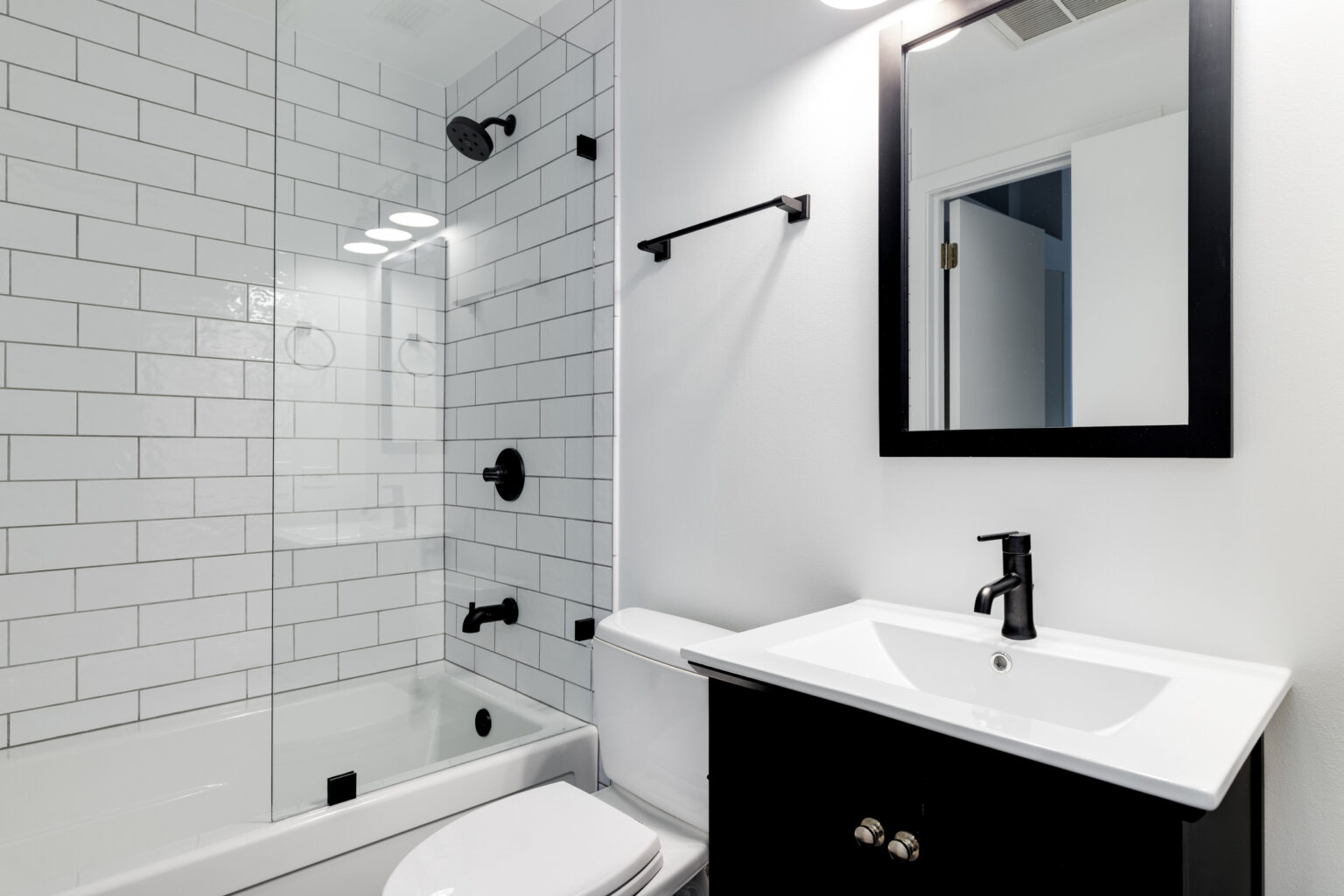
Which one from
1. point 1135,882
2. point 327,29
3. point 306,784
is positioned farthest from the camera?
point 327,29

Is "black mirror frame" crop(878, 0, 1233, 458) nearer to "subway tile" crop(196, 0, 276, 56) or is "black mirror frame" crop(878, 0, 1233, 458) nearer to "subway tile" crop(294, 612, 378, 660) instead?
"subway tile" crop(294, 612, 378, 660)

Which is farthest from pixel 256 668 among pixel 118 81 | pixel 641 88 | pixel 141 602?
pixel 641 88

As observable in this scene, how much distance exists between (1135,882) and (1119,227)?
0.84 meters

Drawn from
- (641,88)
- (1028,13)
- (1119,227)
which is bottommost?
(1119,227)

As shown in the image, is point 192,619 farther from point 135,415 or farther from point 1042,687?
point 1042,687

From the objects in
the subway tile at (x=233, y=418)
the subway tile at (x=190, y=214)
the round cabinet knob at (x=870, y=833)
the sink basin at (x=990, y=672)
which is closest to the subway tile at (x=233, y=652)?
the subway tile at (x=233, y=418)

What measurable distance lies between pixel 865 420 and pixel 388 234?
1.17m

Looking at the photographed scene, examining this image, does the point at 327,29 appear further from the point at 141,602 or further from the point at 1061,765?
the point at 1061,765

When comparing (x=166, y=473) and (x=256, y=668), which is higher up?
(x=166, y=473)

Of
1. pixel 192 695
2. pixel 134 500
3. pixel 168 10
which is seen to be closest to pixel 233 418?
pixel 134 500

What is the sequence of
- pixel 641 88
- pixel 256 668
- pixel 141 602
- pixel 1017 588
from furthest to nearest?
pixel 256 668
pixel 141 602
pixel 641 88
pixel 1017 588

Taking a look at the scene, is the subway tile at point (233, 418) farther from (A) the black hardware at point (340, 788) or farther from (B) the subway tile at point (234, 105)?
(A) the black hardware at point (340, 788)

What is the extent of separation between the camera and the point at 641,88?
6.06ft

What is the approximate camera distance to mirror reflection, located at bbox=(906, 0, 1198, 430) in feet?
3.30
